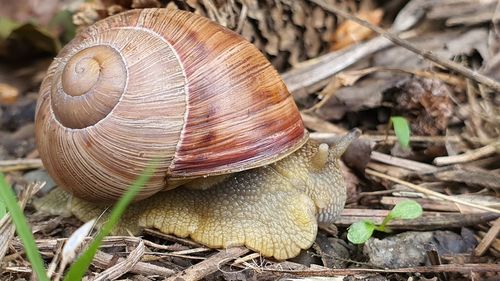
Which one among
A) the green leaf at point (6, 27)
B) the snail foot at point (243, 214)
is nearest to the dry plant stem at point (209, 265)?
the snail foot at point (243, 214)

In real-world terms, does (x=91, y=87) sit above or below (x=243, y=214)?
above

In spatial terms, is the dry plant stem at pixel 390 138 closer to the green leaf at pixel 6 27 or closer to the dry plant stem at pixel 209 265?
the dry plant stem at pixel 209 265

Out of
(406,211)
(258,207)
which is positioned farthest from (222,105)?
(406,211)

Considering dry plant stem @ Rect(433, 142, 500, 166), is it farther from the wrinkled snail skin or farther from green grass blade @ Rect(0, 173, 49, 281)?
green grass blade @ Rect(0, 173, 49, 281)

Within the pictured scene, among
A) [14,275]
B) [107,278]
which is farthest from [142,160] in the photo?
[14,275]

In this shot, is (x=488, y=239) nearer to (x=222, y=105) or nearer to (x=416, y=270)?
(x=416, y=270)

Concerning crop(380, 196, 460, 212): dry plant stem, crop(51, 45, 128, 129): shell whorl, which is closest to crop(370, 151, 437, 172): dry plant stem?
crop(380, 196, 460, 212): dry plant stem

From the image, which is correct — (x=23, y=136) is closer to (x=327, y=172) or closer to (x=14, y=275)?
(x=14, y=275)
